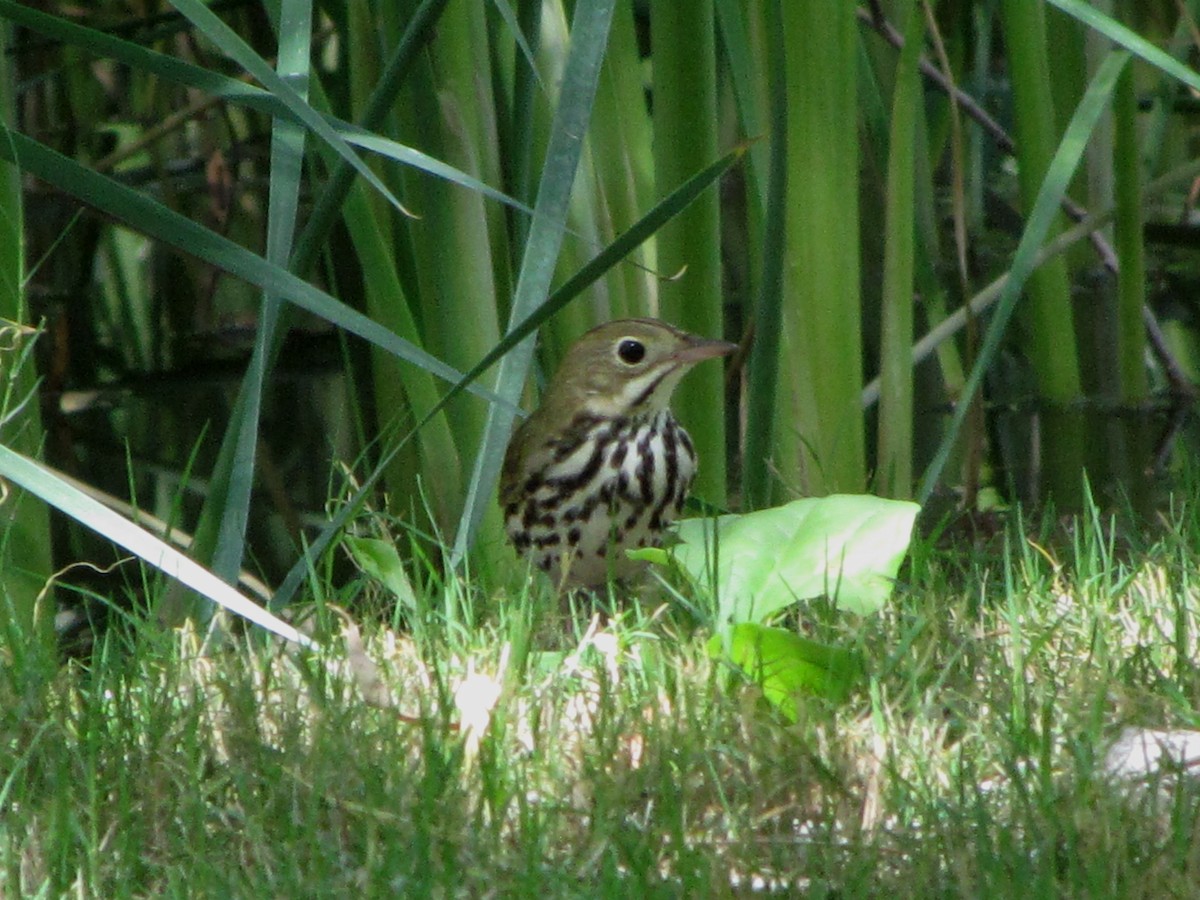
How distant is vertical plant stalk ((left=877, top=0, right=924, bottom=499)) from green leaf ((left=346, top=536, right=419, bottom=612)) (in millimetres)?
1122

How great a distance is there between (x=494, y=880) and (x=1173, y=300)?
5991 millimetres

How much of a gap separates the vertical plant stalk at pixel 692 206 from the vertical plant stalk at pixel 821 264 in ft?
0.52

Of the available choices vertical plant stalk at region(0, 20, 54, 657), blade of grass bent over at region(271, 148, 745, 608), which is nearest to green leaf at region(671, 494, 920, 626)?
blade of grass bent over at region(271, 148, 745, 608)

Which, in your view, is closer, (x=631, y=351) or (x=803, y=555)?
(x=803, y=555)

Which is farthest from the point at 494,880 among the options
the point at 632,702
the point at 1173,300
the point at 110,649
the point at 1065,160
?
the point at 1173,300

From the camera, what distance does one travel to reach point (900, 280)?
3.81m

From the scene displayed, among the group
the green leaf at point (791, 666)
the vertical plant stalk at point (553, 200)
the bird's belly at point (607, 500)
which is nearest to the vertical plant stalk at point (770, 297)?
the bird's belly at point (607, 500)

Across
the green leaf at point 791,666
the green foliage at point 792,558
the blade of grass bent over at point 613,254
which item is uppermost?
the blade of grass bent over at point 613,254

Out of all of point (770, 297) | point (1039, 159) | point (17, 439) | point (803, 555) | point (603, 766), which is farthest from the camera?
point (1039, 159)

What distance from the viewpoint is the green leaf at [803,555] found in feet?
9.65

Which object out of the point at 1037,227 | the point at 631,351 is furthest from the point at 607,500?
the point at 1037,227

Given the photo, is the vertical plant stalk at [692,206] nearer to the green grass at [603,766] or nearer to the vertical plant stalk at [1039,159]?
the green grass at [603,766]

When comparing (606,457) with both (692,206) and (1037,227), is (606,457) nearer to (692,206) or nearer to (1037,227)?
(692,206)

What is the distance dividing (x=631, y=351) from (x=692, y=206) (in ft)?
1.02
